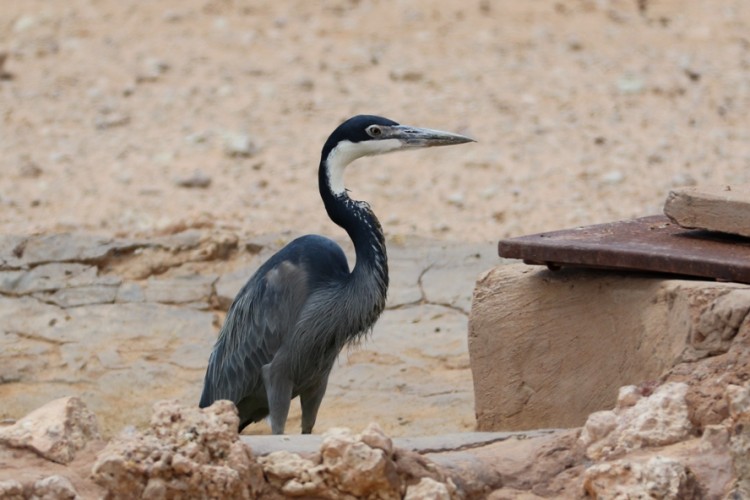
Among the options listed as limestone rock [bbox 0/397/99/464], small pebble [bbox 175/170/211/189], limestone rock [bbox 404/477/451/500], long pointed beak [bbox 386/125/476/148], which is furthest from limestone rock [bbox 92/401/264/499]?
small pebble [bbox 175/170/211/189]

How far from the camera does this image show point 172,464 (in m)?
3.69

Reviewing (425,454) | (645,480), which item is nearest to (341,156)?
(425,454)

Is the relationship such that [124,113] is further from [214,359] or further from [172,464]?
[172,464]

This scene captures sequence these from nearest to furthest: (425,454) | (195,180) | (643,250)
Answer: (425,454) → (643,250) → (195,180)

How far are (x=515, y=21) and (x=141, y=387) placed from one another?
18.7 ft

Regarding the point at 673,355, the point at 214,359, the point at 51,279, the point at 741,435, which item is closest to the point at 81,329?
the point at 51,279

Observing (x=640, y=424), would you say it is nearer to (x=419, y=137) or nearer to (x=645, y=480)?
(x=645, y=480)

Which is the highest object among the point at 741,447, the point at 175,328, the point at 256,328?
the point at 741,447

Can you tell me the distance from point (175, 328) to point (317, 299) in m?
1.88

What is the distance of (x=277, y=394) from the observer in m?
5.43

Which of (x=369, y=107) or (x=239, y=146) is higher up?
(x=369, y=107)

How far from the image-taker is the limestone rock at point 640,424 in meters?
3.94

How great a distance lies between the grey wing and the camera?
5516 millimetres

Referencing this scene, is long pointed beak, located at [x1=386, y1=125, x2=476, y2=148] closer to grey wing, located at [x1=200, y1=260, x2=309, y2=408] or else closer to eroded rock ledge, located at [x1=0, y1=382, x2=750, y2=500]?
grey wing, located at [x1=200, y1=260, x2=309, y2=408]
